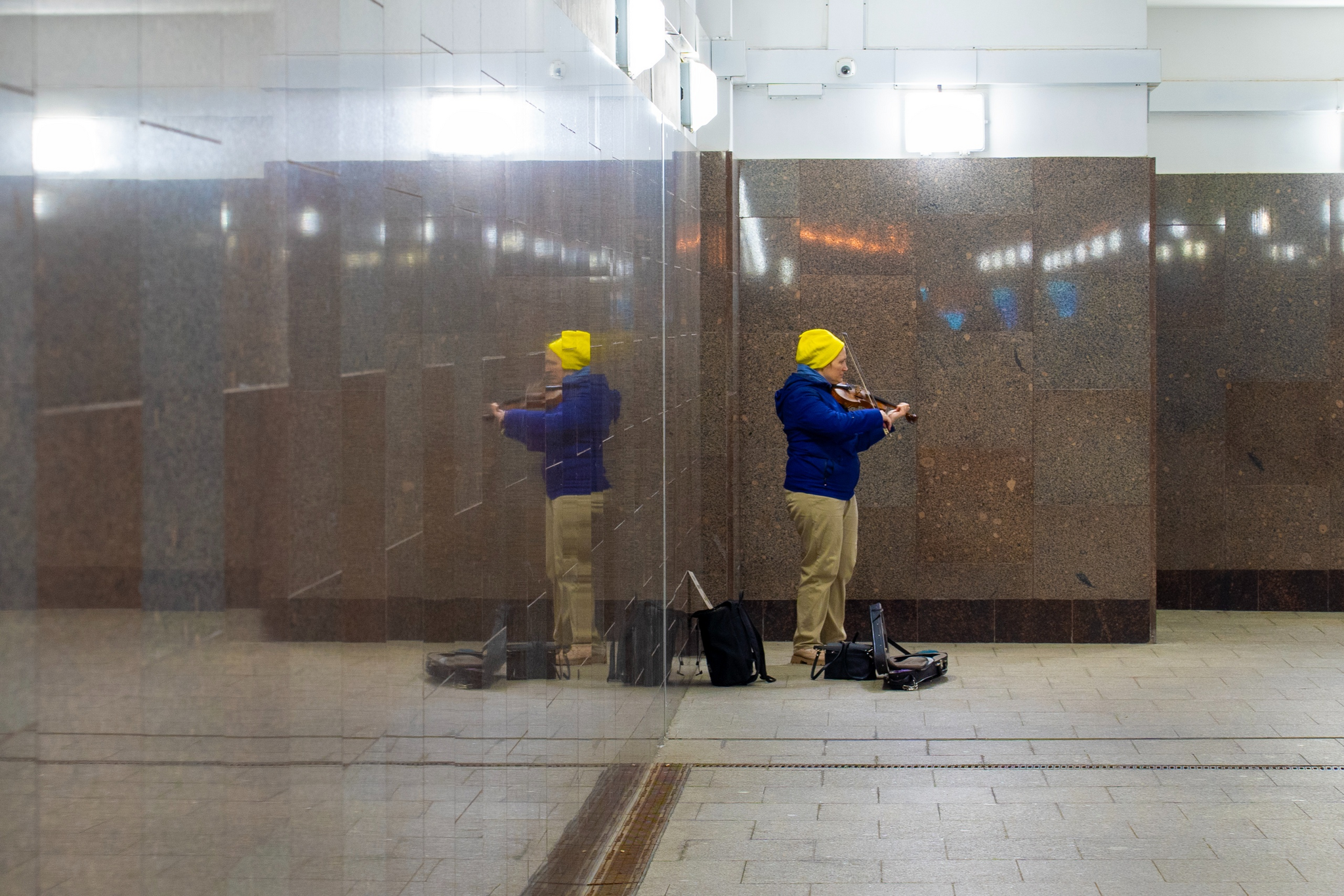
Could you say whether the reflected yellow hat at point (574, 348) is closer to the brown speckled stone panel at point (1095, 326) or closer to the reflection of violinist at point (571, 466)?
the reflection of violinist at point (571, 466)

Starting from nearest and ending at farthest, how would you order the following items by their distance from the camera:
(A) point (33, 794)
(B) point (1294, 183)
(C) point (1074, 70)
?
(A) point (33, 794) < (C) point (1074, 70) < (B) point (1294, 183)

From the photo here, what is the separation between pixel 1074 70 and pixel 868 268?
157cm

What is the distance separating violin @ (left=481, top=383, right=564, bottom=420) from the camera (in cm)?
336

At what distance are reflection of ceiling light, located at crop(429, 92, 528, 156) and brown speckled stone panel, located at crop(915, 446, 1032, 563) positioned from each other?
16.5ft

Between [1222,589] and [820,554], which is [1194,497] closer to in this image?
[1222,589]

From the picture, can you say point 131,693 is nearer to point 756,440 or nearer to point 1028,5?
point 756,440

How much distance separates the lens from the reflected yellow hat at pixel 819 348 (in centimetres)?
749

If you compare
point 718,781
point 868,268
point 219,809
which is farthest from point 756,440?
point 219,809

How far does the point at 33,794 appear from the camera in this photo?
141 cm

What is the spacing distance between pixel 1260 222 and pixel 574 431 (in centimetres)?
643

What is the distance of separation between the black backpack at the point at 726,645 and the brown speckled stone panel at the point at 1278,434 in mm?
4059

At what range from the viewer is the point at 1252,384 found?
9.12m

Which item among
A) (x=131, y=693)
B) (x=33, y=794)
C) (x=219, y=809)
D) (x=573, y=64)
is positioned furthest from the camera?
(x=573, y=64)

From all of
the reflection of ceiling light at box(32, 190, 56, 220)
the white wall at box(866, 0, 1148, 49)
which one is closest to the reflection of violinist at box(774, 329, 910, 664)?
the white wall at box(866, 0, 1148, 49)
